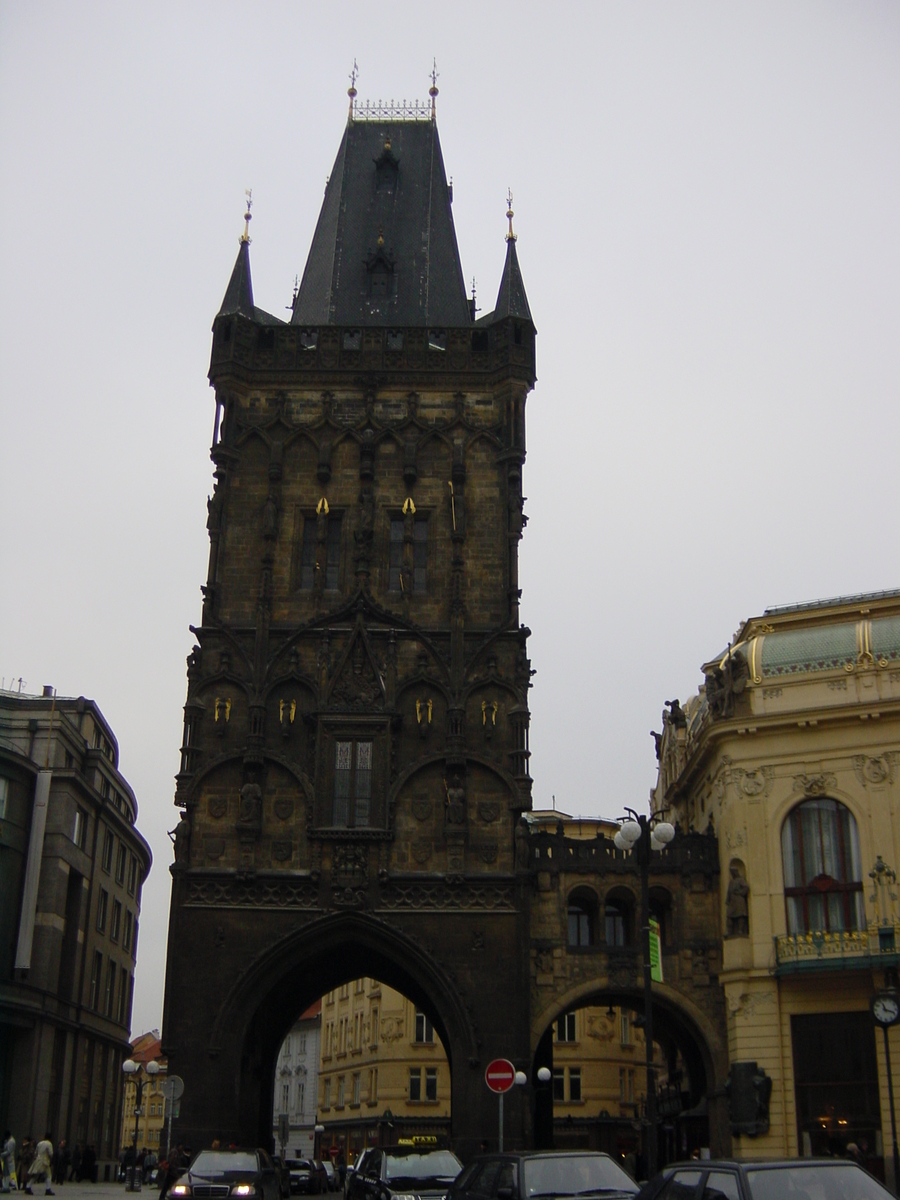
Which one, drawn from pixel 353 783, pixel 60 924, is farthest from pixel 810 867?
pixel 60 924

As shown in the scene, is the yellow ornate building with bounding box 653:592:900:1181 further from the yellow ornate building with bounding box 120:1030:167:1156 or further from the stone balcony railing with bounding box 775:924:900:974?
the yellow ornate building with bounding box 120:1030:167:1156

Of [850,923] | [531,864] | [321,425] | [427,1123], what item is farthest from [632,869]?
[427,1123]

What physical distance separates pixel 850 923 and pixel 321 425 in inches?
805

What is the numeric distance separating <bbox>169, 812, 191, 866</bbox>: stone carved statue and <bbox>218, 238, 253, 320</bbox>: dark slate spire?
1600cm

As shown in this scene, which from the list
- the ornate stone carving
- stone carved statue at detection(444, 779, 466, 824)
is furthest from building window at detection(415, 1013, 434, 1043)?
the ornate stone carving

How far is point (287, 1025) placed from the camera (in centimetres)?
4078

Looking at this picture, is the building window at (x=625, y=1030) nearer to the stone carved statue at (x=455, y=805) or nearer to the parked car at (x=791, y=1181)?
the stone carved statue at (x=455, y=805)

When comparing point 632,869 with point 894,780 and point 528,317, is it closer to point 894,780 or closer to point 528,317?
point 894,780

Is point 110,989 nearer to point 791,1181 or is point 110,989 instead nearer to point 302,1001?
point 302,1001

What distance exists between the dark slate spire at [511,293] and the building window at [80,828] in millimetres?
25071

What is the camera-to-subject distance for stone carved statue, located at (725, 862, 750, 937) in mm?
35438

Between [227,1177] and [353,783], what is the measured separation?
1572cm

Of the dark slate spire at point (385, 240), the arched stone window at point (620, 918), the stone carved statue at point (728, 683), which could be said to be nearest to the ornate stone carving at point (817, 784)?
the stone carved statue at point (728, 683)

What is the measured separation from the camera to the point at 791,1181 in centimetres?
992
